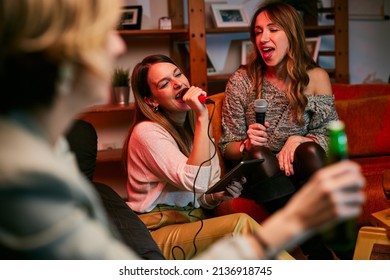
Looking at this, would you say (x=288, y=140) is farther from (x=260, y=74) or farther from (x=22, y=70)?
(x=22, y=70)

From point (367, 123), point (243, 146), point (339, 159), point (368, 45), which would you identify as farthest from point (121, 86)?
point (339, 159)

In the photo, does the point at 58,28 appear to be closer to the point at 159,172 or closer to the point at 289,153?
the point at 159,172

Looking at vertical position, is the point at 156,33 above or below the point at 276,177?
above

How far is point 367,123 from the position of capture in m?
2.19

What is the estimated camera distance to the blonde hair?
589mm

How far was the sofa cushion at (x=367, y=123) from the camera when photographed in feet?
7.11

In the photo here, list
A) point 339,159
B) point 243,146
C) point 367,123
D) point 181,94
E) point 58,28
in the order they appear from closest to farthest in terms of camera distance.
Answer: point 58,28 → point 339,159 → point 181,94 → point 243,146 → point 367,123

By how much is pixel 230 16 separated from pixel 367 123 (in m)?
0.80

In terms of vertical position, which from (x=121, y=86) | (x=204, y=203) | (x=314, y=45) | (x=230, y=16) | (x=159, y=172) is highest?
(x=230, y=16)

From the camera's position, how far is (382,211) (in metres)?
1.68

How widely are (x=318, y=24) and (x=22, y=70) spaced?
2.34m

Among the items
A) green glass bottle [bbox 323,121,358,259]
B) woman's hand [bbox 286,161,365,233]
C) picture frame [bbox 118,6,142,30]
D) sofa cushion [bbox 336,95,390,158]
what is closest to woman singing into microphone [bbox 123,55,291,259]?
green glass bottle [bbox 323,121,358,259]
